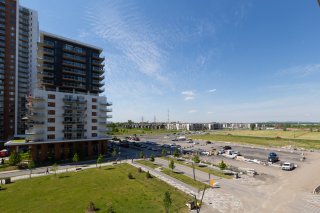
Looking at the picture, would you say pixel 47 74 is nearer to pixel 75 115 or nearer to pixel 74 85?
pixel 74 85

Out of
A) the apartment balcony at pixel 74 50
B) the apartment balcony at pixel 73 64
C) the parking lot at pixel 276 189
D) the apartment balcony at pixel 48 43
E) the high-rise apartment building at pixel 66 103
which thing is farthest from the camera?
the apartment balcony at pixel 74 50

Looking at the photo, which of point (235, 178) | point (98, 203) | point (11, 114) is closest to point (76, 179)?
point (98, 203)

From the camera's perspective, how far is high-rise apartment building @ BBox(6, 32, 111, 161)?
66125mm

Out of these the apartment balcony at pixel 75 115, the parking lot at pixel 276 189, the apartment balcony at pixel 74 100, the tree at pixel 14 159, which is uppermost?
the apartment balcony at pixel 74 100

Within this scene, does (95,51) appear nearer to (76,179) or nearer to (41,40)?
(41,40)

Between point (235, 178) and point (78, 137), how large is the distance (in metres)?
55.2

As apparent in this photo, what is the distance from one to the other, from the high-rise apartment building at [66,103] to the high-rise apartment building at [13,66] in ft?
132

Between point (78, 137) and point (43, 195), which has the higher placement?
point (78, 137)

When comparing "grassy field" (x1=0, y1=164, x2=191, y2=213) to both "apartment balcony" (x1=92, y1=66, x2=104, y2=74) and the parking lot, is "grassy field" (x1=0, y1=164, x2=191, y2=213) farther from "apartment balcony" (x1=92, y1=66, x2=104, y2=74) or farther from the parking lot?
"apartment balcony" (x1=92, y1=66, x2=104, y2=74)

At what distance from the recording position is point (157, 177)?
4616 centimetres

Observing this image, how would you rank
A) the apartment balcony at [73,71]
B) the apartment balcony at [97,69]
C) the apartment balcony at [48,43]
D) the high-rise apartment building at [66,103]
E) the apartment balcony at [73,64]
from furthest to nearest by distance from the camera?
the apartment balcony at [97,69], the apartment balcony at [73,64], the apartment balcony at [73,71], the apartment balcony at [48,43], the high-rise apartment building at [66,103]

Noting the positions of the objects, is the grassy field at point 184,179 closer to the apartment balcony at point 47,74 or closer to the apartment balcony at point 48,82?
the apartment balcony at point 48,82

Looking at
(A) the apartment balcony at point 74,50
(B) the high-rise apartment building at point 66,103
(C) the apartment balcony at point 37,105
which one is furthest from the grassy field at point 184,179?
(A) the apartment balcony at point 74,50

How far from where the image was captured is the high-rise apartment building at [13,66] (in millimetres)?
98250
